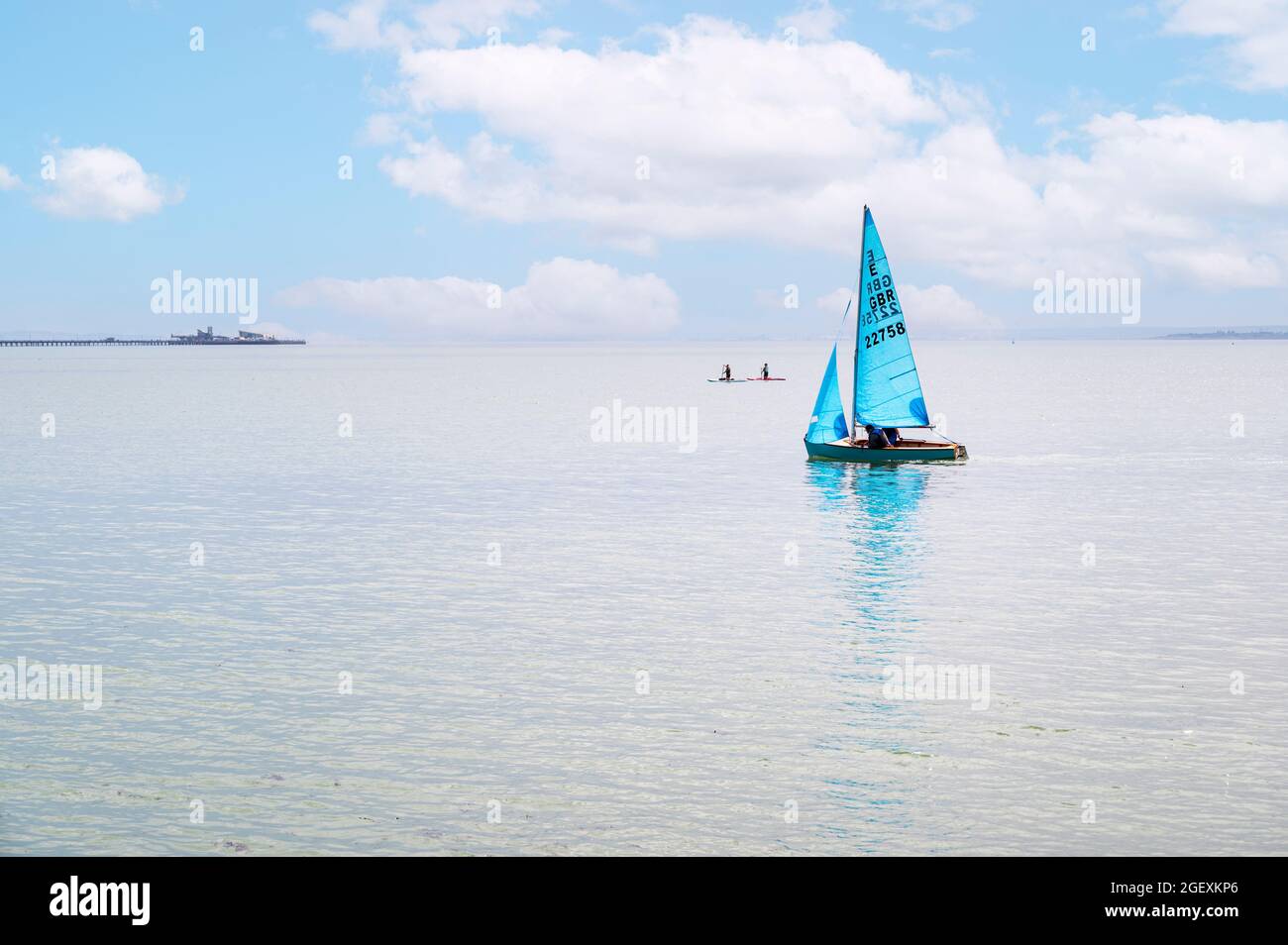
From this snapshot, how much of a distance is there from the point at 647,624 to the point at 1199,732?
13.5 m

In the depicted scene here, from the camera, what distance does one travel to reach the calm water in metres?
19.3

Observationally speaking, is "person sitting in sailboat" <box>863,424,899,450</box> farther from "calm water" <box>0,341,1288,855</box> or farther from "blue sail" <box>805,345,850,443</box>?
"blue sail" <box>805,345,850,443</box>

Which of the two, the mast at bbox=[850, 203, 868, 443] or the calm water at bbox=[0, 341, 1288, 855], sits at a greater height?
the mast at bbox=[850, 203, 868, 443]

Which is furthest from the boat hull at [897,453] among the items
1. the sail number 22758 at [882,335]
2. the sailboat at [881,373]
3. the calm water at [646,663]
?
the sail number 22758 at [882,335]

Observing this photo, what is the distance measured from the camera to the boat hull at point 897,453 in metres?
65.8

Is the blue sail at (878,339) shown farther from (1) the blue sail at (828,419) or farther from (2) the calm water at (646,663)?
(2) the calm water at (646,663)

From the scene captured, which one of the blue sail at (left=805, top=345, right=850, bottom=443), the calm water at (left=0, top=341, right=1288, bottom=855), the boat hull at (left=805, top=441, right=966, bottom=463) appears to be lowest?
the calm water at (left=0, top=341, right=1288, bottom=855)

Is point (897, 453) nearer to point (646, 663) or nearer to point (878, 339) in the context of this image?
point (878, 339)

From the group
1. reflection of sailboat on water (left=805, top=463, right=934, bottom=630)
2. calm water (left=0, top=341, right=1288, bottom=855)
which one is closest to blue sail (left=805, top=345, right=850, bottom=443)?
reflection of sailboat on water (left=805, top=463, right=934, bottom=630)

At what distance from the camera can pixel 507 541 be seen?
4569cm
